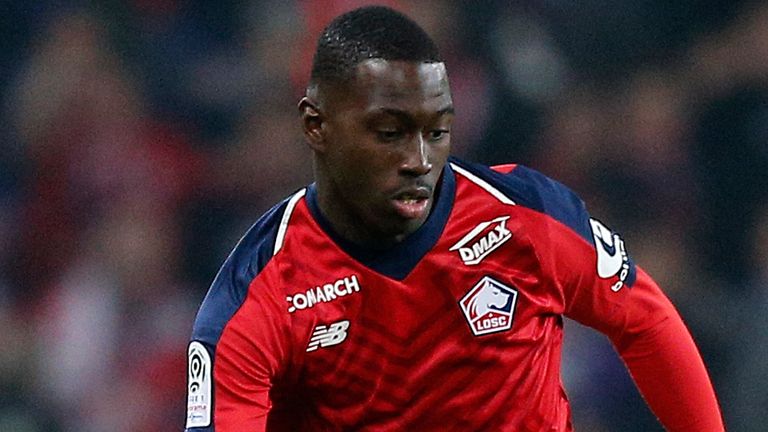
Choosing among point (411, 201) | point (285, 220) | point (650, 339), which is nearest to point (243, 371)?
point (285, 220)

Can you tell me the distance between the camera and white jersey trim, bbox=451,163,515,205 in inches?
102

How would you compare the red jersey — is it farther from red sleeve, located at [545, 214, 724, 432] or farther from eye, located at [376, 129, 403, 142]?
eye, located at [376, 129, 403, 142]

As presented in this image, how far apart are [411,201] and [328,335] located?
11.5 inches

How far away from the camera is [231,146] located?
4938mm

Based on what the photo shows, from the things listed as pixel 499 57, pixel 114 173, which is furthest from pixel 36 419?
pixel 499 57

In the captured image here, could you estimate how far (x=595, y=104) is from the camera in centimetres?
492

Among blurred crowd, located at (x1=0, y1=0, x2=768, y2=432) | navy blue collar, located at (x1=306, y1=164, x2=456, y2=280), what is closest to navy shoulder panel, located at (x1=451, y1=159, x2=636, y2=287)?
navy blue collar, located at (x1=306, y1=164, x2=456, y2=280)

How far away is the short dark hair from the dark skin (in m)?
0.02

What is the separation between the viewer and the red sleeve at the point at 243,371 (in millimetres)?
2467

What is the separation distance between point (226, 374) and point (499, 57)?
2.62m

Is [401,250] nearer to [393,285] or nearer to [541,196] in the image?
[393,285]

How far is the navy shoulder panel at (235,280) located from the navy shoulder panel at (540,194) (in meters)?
0.40

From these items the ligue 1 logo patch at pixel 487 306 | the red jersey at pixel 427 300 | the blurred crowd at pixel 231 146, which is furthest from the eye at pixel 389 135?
the blurred crowd at pixel 231 146

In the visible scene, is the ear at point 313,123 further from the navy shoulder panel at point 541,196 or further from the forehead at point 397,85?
the navy shoulder panel at point 541,196
